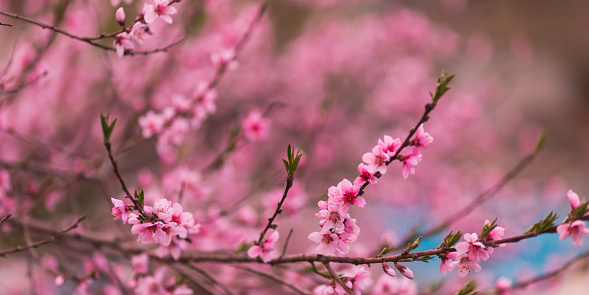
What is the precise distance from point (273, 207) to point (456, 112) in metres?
2.57

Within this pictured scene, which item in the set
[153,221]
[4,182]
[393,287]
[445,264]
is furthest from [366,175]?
[4,182]

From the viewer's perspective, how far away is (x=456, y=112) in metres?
3.82

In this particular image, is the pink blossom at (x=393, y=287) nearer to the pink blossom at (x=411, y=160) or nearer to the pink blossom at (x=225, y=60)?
the pink blossom at (x=411, y=160)

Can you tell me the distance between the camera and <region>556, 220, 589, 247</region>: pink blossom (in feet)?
2.61

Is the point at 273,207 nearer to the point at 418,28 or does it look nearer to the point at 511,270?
the point at 418,28

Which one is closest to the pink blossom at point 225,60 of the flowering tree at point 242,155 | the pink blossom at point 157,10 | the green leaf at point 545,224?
Result: the flowering tree at point 242,155

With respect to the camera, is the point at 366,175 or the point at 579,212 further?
the point at 366,175

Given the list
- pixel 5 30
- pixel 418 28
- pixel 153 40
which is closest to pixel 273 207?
pixel 153 40

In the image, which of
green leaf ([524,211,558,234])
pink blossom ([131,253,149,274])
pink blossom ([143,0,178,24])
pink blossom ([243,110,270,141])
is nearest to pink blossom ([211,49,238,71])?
pink blossom ([243,110,270,141])

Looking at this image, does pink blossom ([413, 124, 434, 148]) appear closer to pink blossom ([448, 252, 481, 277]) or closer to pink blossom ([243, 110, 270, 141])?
pink blossom ([448, 252, 481, 277])

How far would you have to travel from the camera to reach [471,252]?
2.82 ft

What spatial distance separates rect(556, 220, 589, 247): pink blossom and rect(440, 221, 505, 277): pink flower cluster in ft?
0.34

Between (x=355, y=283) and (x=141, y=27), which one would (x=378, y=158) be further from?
(x=141, y=27)

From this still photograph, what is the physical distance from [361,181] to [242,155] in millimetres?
2700
